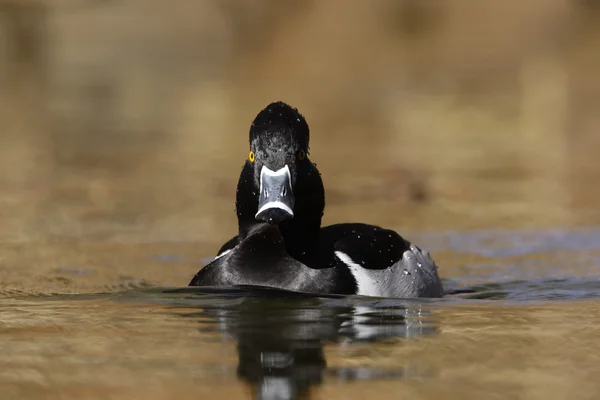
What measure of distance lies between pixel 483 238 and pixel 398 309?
432cm

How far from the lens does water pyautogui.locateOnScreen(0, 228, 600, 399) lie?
5.52 meters

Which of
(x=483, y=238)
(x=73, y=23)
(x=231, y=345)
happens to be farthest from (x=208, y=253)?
(x=73, y=23)

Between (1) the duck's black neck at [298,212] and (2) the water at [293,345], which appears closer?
(2) the water at [293,345]

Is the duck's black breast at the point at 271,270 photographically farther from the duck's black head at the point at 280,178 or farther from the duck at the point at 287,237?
the duck's black head at the point at 280,178

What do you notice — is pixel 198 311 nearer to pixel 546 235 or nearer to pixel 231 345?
pixel 231 345

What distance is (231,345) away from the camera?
6418 mm

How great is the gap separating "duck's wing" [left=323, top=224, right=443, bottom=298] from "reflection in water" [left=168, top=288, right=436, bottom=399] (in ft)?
1.16

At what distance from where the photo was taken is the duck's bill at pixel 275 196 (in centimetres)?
754

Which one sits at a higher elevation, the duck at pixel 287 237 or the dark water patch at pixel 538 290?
the duck at pixel 287 237

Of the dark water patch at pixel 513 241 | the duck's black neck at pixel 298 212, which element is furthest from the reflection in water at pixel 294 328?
the dark water patch at pixel 513 241

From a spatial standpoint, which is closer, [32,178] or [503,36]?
[32,178]

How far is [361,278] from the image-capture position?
8297 millimetres

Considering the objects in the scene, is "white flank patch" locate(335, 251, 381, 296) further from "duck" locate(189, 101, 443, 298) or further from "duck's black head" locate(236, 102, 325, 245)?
"duck's black head" locate(236, 102, 325, 245)

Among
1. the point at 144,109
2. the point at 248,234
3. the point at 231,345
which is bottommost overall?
the point at 231,345
